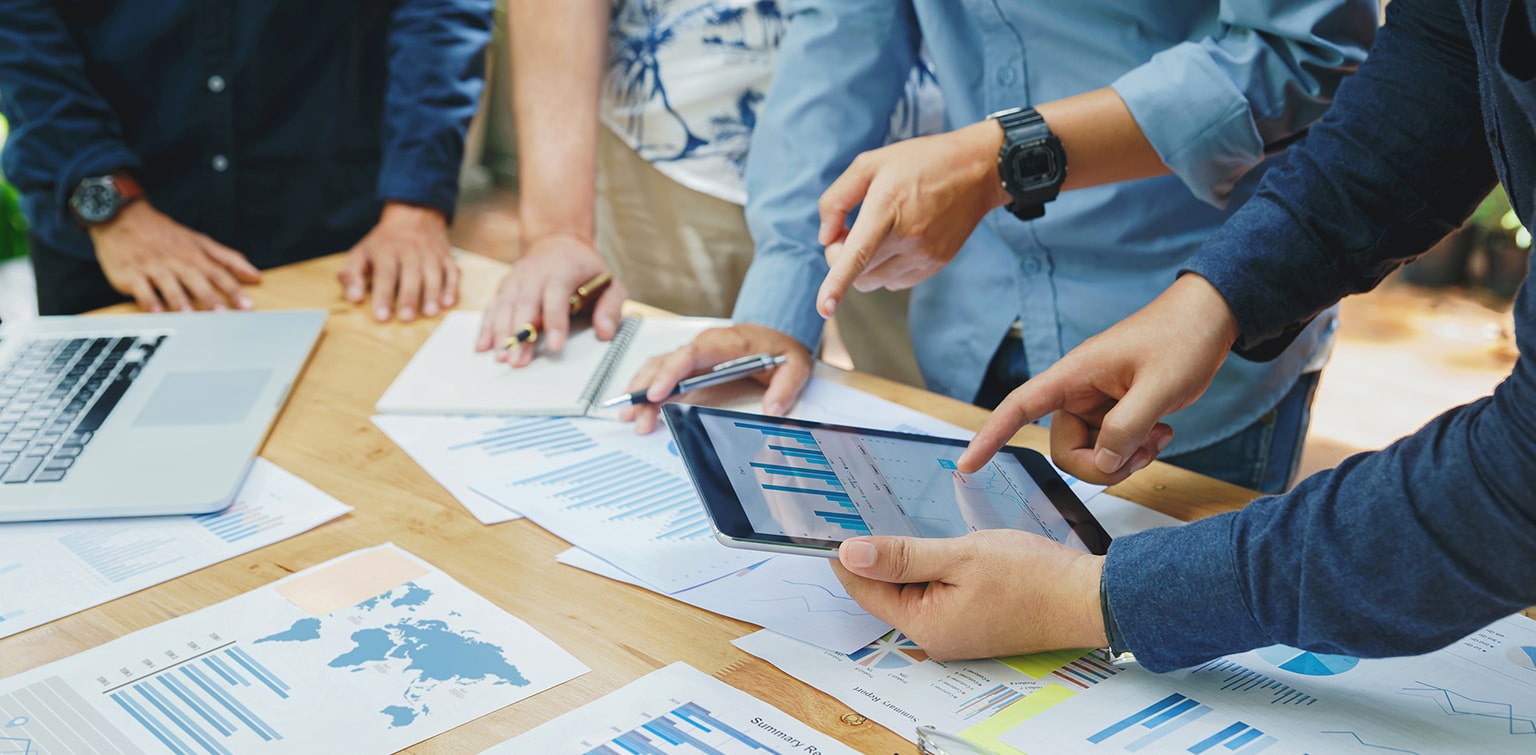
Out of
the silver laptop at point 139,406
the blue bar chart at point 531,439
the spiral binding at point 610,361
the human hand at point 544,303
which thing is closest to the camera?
the silver laptop at point 139,406

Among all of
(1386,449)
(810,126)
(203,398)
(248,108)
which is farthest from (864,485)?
(248,108)

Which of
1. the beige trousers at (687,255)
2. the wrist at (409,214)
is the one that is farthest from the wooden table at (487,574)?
the wrist at (409,214)

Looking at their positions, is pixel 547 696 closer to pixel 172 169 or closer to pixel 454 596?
pixel 454 596

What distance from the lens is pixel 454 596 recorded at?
815mm

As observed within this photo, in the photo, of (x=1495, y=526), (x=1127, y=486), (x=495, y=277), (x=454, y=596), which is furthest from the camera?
(x=495, y=277)

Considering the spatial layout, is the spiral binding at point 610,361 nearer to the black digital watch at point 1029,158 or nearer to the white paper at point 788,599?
the white paper at point 788,599

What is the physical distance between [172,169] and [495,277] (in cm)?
57

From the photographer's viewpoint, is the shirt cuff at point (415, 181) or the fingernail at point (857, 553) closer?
the fingernail at point (857, 553)

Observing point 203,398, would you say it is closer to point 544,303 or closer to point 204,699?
point 544,303

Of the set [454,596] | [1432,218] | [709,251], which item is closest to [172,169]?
[709,251]

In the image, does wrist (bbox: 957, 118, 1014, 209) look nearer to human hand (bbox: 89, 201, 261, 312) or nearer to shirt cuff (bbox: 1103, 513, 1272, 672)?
shirt cuff (bbox: 1103, 513, 1272, 672)

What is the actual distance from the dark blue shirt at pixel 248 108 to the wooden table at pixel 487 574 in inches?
24.3

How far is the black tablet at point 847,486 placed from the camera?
74 cm

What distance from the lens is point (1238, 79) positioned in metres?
1.00
